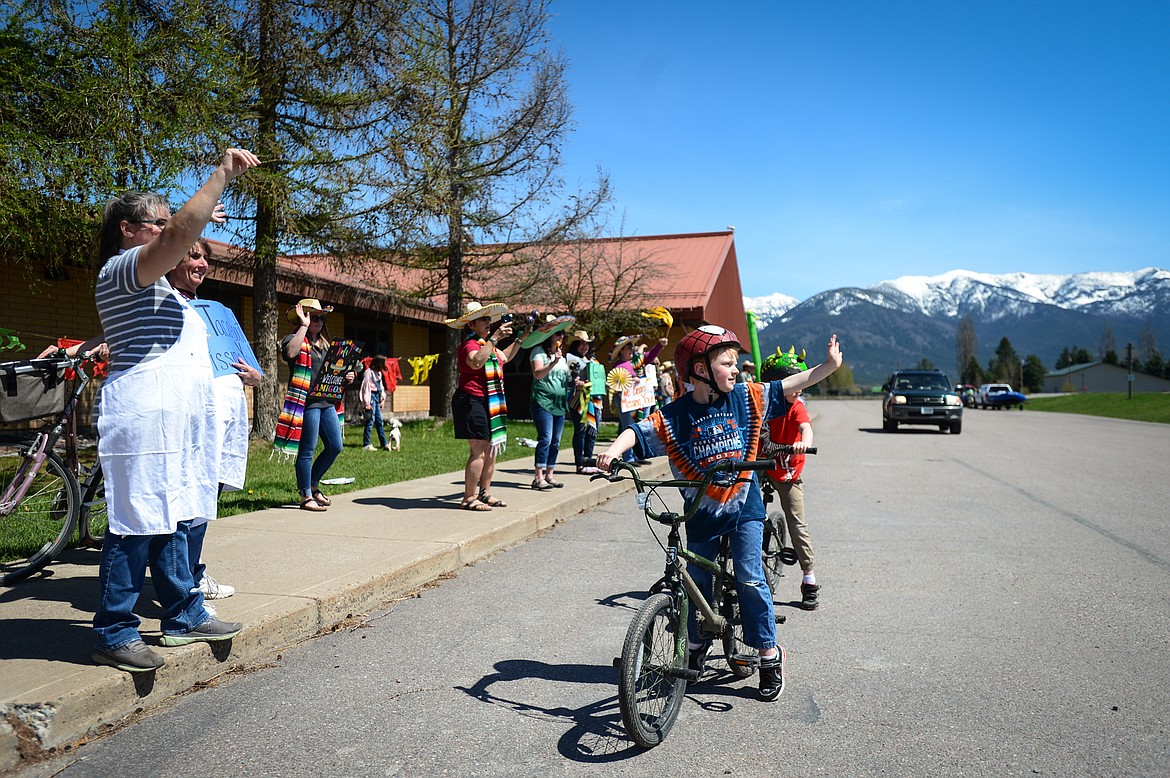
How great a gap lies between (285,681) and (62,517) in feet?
7.87

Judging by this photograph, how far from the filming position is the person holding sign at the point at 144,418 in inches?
134

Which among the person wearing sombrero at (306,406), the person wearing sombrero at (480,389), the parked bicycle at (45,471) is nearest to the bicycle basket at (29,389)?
the parked bicycle at (45,471)

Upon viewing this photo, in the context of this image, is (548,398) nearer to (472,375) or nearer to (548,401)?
(548,401)

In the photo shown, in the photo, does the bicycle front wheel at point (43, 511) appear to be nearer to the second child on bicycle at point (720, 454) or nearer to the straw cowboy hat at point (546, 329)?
the second child on bicycle at point (720, 454)

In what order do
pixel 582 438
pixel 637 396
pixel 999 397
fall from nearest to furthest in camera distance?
pixel 637 396, pixel 582 438, pixel 999 397

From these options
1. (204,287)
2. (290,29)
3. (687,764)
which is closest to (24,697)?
(687,764)

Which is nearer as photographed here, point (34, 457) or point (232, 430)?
point (232, 430)

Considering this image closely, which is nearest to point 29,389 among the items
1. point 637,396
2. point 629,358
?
point 637,396

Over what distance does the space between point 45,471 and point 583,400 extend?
7.53 m

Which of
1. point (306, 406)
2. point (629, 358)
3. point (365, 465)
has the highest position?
point (629, 358)

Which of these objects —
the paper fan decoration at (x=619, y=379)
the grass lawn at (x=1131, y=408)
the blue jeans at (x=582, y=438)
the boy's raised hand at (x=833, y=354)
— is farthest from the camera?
the grass lawn at (x=1131, y=408)

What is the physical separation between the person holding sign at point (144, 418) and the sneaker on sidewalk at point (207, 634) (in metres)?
0.24

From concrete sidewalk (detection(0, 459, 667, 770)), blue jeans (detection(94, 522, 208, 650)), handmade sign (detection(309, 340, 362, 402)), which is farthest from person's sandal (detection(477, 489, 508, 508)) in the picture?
blue jeans (detection(94, 522, 208, 650))

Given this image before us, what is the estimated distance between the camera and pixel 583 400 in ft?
39.2
